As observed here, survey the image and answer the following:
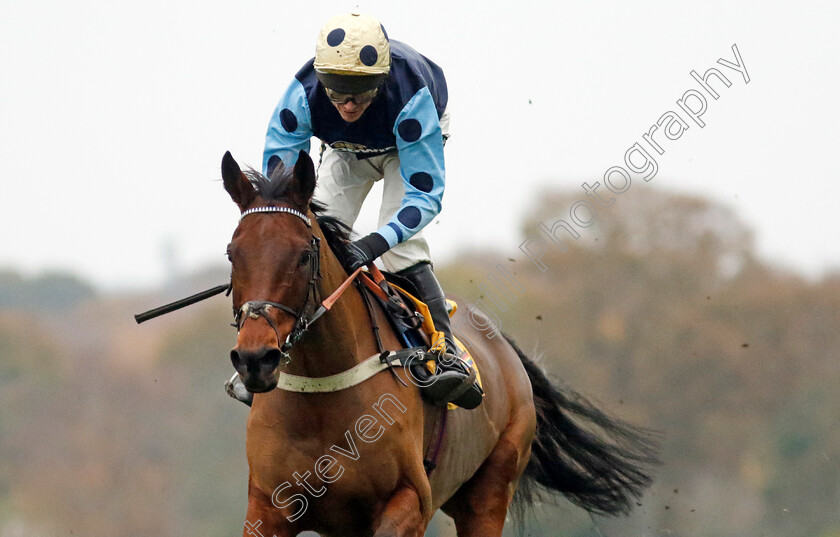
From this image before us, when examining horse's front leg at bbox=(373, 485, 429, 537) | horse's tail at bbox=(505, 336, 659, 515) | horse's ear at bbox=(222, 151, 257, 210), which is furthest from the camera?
horse's tail at bbox=(505, 336, 659, 515)

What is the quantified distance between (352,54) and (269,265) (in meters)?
1.24

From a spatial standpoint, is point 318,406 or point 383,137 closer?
point 318,406

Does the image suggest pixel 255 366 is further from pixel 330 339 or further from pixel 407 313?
pixel 407 313

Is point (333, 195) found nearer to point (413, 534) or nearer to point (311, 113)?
point (311, 113)

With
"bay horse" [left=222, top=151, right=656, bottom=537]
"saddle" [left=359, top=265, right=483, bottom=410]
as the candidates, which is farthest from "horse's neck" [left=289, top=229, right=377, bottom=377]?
"saddle" [left=359, top=265, right=483, bottom=410]

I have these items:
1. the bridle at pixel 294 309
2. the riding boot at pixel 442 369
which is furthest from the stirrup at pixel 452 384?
the bridle at pixel 294 309

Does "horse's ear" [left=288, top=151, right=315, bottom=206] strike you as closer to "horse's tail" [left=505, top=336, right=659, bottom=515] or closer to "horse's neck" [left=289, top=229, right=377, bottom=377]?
"horse's neck" [left=289, top=229, right=377, bottom=377]

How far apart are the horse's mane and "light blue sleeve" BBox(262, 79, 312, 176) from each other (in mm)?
559

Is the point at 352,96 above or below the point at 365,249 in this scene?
above

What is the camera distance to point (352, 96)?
4949 mm

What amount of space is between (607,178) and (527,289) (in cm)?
189

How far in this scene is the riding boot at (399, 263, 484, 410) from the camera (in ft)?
16.8

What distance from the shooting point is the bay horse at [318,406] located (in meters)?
4.03

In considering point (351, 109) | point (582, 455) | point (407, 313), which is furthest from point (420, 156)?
point (582, 455)
